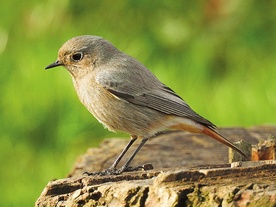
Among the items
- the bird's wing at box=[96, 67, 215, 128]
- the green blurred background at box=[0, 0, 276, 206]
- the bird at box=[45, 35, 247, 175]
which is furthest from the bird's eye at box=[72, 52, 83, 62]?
the green blurred background at box=[0, 0, 276, 206]

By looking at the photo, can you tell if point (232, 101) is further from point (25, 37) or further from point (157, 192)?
point (157, 192)

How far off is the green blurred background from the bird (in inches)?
62.9

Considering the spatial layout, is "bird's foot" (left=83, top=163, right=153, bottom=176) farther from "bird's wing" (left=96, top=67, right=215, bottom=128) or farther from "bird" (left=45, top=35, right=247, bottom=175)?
"bird's wing" (left=96, top=67, right=215, bottom=128)

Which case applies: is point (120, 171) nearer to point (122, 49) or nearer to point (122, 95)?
point (122, 95)

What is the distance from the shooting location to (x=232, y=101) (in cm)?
727

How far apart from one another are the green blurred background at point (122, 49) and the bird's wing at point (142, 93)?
5.42ft

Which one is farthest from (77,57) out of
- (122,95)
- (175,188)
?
(175,188)

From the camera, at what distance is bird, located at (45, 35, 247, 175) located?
5277 mm

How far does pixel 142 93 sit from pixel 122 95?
140 mm

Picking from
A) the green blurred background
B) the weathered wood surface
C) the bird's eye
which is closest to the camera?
the weathered wood surface

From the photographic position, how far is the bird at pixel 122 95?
17.3 feet

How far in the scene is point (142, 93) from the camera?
540cm

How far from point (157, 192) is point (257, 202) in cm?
51

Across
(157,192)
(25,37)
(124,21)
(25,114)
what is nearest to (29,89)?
(25,114)
